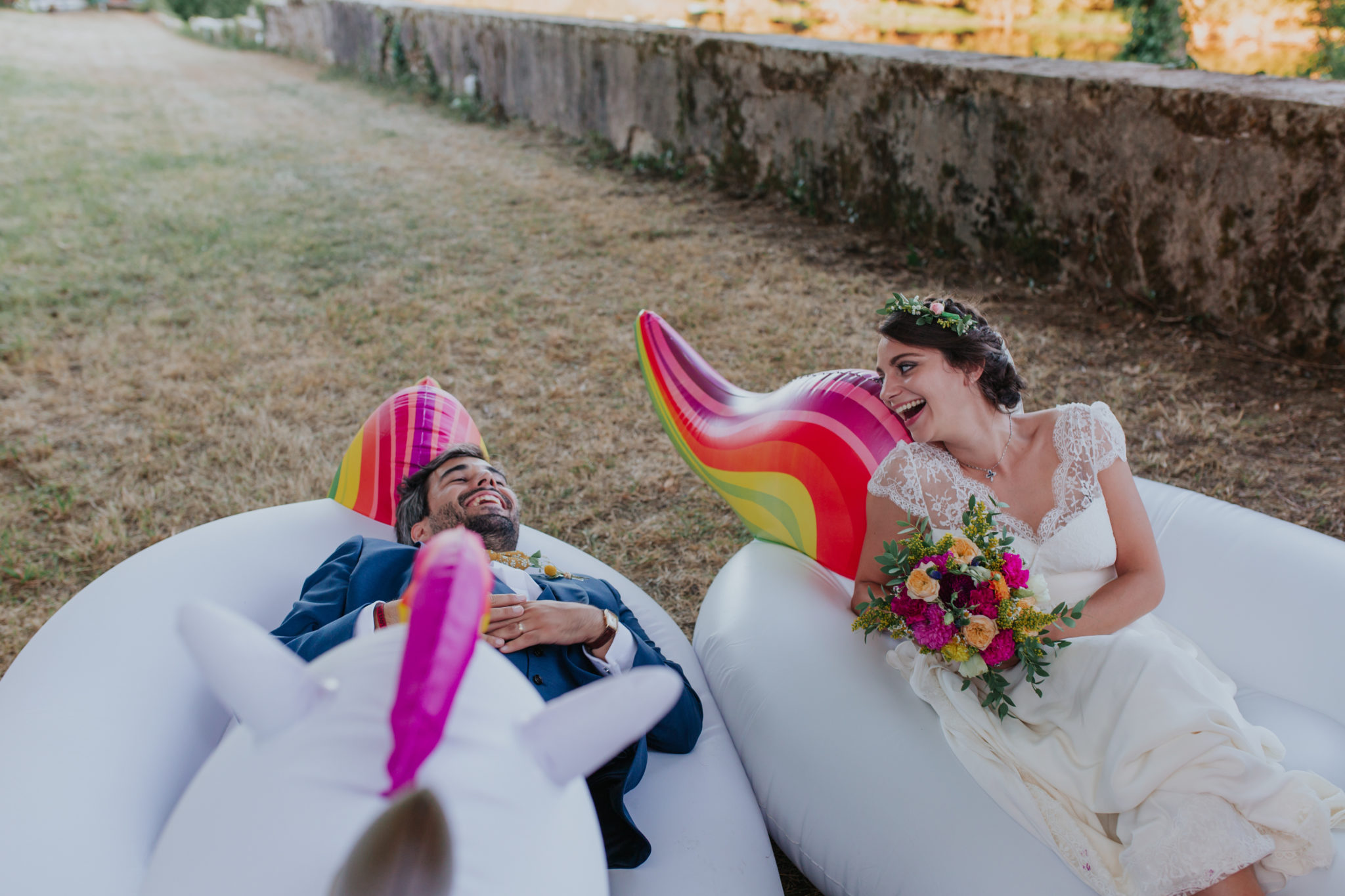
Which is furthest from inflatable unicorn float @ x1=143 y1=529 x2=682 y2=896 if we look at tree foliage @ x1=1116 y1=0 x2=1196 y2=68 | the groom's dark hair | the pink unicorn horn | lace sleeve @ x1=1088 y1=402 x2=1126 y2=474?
tree foliage @ x1=1116 y1=0 x2=1196 y2=68

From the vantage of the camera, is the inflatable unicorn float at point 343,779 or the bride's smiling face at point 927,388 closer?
the inflatable unicorn float at point 343,779

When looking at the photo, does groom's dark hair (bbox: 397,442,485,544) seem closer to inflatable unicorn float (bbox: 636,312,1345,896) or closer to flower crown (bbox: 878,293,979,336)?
inflatable unicorn float (bbox: 636,312,1345,896)

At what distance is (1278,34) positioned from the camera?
7371 millimetres

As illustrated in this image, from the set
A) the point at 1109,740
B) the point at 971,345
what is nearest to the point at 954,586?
the point at 1109,740

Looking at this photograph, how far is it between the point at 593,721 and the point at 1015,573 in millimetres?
1130

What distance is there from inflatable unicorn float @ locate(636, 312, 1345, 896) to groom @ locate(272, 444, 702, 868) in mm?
215

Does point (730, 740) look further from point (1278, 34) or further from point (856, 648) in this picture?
point (1278, 34)

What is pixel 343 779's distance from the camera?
938 millimetres

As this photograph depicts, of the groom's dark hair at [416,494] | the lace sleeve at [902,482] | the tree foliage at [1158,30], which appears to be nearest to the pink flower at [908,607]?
the lace sleeve at [902,482]

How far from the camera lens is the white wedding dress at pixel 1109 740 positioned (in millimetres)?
1497

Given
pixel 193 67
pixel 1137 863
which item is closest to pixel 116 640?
pixel 1137 863

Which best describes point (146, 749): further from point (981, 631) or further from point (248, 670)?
point (981, 631)

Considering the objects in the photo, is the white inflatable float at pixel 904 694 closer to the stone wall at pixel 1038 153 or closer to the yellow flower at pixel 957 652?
the yellow flower at pixel 957 652

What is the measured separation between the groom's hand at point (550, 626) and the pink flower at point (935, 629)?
2.07 feet
